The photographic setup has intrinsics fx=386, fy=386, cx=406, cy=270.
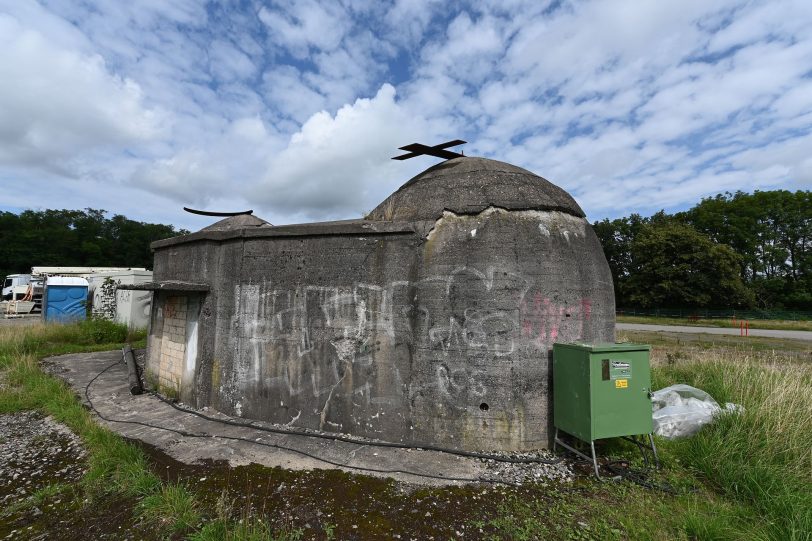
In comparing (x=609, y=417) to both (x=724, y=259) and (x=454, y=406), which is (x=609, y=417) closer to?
(x=454, y=406)

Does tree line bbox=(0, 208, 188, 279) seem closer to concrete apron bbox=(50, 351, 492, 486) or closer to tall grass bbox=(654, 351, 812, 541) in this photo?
concrete apron bbox=(50, 351, 492, 486)

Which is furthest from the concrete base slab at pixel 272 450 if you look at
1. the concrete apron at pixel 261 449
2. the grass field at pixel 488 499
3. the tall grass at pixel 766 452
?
the tall grass at pixel 766 452

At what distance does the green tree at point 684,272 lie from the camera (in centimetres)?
3162

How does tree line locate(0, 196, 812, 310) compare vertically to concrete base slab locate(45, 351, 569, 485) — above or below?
above

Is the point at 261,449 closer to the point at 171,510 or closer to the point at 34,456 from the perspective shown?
Answer: the point at 171,510

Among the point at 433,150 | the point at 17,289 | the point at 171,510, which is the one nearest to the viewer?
the point at 171,510

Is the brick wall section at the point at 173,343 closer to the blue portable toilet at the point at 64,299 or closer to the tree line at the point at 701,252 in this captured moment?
the blue portable toilet at the point at 64,299

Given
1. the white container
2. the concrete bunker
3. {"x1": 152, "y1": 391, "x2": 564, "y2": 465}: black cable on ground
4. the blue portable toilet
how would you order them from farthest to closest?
the blue portable toilet → the white container → the concrete bunker → {"x1": 152, "y1": 391, "x2": 564, "y2": 465}: black cable on ground

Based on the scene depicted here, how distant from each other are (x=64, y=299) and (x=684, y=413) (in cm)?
2508

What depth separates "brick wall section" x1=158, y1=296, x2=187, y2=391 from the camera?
7105 mm

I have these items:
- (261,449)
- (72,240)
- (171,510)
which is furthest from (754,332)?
(72,240)

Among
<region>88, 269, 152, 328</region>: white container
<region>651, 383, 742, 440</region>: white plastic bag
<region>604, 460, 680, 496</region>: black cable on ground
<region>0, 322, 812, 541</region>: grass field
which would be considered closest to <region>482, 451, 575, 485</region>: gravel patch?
<region>0, 322, 812, 541</region>: grass field

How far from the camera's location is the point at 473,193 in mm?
A: 5469

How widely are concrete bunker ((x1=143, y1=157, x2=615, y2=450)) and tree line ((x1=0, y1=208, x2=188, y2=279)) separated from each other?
57.5m
